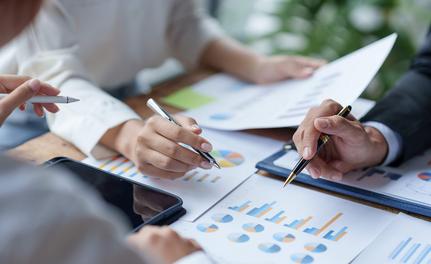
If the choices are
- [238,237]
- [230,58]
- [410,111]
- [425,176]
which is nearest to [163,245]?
[238,237]

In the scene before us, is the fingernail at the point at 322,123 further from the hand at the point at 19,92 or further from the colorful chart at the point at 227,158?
the hand at the point at 19,92

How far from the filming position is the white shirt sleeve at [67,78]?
106cm

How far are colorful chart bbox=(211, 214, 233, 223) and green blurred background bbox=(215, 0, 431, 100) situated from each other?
1398 millimetres

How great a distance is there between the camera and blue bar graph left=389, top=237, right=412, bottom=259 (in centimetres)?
74

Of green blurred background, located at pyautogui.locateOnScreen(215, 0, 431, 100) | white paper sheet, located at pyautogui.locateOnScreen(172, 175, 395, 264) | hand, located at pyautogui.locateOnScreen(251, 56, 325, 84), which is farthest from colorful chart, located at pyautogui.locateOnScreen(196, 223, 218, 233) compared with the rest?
green blurred background, located at pyautogui.locateOnScreen(215, 0, 431, 100)

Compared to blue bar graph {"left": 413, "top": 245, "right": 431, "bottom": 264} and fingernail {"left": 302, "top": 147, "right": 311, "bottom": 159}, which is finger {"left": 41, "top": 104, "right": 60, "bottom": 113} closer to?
fingernail {"left": 302, "top": 147, "right": 311, "bottom": 159}

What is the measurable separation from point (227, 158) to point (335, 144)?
184 mm

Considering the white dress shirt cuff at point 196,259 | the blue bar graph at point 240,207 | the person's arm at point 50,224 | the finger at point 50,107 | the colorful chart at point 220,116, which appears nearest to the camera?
the person's arm at point 50,224

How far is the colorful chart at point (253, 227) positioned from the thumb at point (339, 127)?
0.17 meters

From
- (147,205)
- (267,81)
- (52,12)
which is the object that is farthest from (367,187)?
Answer: (52,12)

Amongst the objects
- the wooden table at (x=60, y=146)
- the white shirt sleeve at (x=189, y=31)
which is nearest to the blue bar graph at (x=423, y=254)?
the wooden table at (x=60, y=146)

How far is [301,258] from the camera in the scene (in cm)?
74

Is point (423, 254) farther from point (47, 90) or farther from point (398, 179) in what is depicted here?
point (47, 90)

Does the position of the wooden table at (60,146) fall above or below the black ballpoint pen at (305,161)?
below
